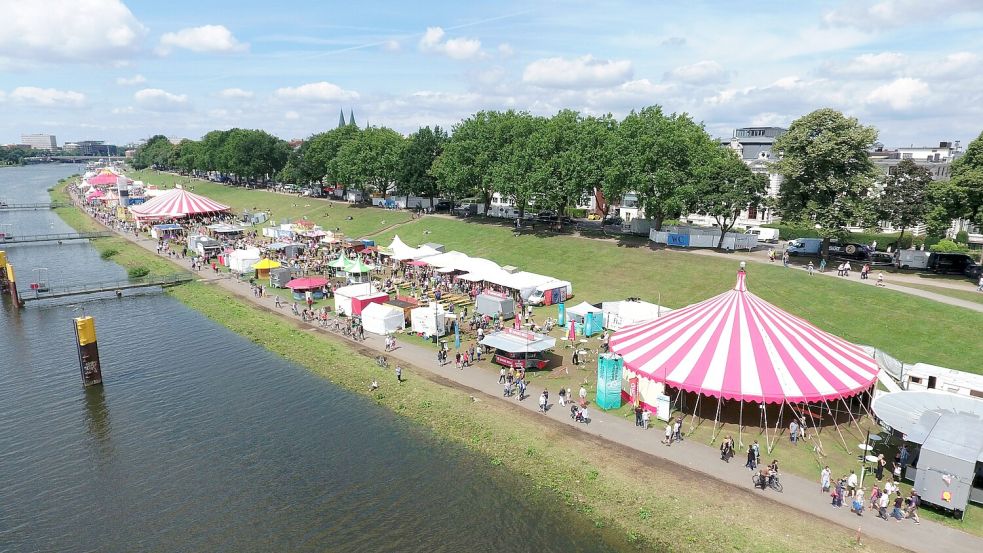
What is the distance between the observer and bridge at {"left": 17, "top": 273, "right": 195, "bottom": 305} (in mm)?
45000

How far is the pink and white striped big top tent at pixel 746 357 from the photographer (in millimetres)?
21734

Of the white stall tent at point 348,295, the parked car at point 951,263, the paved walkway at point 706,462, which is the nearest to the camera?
the paved walkway at point 706,462

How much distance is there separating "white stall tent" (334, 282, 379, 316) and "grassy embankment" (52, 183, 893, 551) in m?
8.90

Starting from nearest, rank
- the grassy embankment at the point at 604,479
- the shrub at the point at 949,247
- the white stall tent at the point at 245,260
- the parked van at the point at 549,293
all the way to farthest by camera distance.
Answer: the grassy embankment at the point at 604,479 < the parked van at the point at 549,293 < the shrub at the point at 949,247 < the white stall tent at the point at 245,260

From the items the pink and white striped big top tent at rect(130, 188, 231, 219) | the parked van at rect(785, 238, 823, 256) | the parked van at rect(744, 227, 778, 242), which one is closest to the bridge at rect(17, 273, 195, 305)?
the pink and white striped big top tent at rect(130, 188, 231, 219)

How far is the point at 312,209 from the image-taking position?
303 ft

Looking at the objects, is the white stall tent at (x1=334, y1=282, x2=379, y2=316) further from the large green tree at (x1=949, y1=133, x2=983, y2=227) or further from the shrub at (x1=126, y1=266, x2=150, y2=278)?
the large green tree at (x1=949, y1=133, x2=983, y2=227)

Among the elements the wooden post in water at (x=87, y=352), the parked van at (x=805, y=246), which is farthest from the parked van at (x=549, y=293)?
the wooden post in water at (x=87, y=352)

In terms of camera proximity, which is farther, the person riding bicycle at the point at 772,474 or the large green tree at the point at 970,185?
the large green tree at the point at 970,185

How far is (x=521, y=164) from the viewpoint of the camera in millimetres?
61438

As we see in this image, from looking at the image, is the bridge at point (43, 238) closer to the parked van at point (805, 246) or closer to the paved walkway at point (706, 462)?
the paved walkway at point (706, 462)

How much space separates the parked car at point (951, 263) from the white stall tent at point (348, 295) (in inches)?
Result: 1617

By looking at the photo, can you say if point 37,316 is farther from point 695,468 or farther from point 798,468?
point 798,468

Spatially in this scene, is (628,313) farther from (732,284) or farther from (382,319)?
(382,319)
